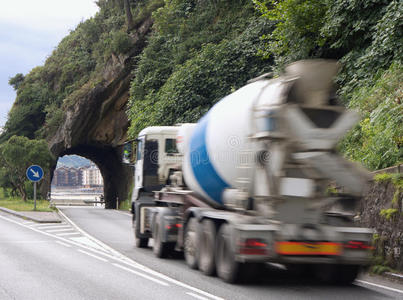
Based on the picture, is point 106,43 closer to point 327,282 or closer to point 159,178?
point 159,178

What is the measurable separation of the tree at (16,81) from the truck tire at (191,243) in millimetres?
45060

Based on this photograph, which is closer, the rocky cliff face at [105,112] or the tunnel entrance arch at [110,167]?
the rocky cliff face at [105,112]

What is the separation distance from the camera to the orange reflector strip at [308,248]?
26.2 ft

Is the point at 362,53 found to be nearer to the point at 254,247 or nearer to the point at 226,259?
the point at 226,259

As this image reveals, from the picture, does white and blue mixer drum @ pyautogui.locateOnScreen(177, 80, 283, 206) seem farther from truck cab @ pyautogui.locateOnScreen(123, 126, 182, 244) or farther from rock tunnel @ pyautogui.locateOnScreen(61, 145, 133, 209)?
rock tunnel @ pyautogui.locateOnScreen(61, 145, 133, 209)

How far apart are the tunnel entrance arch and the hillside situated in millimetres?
4480

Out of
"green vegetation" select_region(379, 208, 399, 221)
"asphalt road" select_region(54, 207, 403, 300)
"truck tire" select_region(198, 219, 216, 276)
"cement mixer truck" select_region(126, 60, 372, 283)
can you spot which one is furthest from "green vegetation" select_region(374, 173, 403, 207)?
"truck tire" select_region(198, 219, 216, 276)

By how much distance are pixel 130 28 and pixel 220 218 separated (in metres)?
36.6

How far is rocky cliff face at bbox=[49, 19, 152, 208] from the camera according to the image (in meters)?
42.5

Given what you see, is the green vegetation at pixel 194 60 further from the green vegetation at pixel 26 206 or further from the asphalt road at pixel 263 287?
the asphalt road at pixel 263 287

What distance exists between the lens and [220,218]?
892 cm

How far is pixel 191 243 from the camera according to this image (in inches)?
409

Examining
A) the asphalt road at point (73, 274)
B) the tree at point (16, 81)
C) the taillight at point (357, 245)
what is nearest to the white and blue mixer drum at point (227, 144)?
the taillight at point (357, 245)

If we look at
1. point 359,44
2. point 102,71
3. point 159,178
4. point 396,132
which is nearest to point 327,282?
point 396,132
